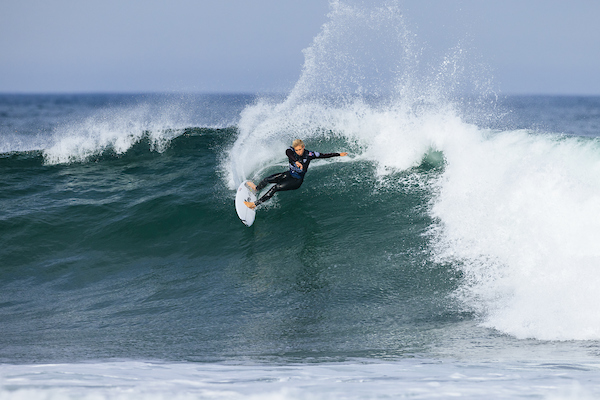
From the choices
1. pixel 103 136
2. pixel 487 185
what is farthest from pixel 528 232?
pixel 103 136

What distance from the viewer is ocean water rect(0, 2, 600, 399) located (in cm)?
364

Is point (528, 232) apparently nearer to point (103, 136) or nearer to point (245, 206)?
point (245, 206)

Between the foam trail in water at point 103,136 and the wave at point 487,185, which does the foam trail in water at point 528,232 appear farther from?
the foam trail in water at point 103,136

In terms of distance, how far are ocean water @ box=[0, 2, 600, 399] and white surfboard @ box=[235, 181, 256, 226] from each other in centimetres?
20

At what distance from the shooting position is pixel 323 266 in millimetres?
6848

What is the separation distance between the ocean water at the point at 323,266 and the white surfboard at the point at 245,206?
0.20m

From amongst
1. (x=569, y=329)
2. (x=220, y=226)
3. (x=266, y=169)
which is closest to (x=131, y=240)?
(x=220, y=226)

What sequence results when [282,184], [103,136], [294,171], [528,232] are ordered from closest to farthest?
[528,232]
[294,171]
[282,184]
[103,136]

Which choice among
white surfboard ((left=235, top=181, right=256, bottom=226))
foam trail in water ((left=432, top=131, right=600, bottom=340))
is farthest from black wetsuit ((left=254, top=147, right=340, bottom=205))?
foam trail in water ((left=432, top=131, right=600, bottom=340))

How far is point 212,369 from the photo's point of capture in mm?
3904

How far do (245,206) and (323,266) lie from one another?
220 centimetres

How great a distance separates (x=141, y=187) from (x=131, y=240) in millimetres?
2684

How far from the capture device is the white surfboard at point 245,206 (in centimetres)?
833

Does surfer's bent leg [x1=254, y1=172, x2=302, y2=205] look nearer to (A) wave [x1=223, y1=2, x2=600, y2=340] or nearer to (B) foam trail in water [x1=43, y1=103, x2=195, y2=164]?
(A) wave [x1=223, y1=2, x2=600, y2=340]
